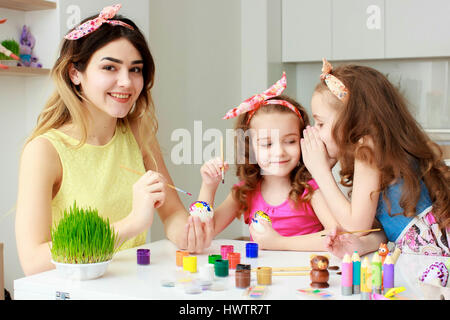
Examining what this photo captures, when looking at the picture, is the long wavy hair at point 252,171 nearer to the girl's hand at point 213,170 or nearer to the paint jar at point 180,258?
the girl's hand at point 213,170

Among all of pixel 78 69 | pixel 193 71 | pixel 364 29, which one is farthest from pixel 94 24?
pixel 364 29

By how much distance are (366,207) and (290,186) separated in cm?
38

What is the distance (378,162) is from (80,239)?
824 mm

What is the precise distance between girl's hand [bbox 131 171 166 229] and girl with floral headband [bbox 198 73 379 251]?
14.6 inches

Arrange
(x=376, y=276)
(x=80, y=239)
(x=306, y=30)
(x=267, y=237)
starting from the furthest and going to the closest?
(x=306, y=30) < (x=267, y=237) < (x=80, y=239) < (x=376, y=276)

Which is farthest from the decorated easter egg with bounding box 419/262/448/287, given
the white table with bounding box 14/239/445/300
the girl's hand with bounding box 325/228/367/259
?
the girl's hand with bounding box 325/228/367/259

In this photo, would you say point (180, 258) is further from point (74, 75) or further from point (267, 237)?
point (74, 75)

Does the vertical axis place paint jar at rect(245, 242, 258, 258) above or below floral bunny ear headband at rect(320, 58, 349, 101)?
below

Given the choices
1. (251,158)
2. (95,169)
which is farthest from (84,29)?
(251,158)

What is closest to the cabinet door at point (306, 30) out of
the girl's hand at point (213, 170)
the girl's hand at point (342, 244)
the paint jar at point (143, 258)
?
the girl's hand at point (213, 170)

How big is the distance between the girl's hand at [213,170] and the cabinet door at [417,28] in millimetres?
2799

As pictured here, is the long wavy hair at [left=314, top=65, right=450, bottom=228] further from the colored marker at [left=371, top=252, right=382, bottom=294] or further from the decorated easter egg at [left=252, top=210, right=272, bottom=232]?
the colored marker at [left=371, top=252, right=382, bottom=294]

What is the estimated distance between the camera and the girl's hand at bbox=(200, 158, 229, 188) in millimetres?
1809

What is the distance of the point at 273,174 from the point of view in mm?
1930
